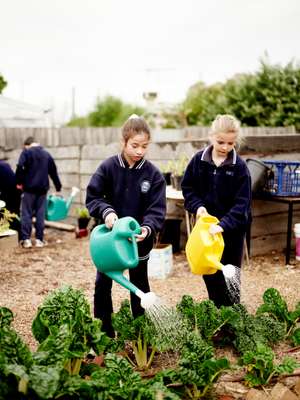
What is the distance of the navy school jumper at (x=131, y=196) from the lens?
313 centimetres

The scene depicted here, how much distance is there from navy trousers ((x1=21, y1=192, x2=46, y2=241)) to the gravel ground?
1.32 feet

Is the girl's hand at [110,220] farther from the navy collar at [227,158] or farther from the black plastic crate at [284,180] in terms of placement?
the black plastic crate at [284,180]

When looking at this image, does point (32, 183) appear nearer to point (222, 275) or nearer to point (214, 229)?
point (222, 275)

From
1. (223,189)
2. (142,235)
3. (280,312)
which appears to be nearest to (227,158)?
(223,189)

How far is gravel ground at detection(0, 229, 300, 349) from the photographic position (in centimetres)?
444

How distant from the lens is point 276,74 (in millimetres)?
12750

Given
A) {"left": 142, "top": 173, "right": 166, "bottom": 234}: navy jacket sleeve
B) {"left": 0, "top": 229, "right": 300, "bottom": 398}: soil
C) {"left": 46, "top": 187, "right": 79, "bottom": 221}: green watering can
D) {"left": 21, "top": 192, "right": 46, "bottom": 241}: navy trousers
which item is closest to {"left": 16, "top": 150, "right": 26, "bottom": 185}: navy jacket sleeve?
{"left": 21, "top": 192, "right": 46, "bottom": 241}: navy trousers

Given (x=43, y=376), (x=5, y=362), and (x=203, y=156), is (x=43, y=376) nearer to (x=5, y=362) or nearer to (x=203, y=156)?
(x=5, y=362)

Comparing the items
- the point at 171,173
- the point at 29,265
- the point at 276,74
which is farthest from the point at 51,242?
the point at 276,74

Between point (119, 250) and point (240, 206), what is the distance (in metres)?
0.98

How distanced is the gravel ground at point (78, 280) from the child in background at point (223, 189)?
2.62 feet

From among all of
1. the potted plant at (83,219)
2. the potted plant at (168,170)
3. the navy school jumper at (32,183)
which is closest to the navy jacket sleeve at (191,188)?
the potted plant at (168,170)

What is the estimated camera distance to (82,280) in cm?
535

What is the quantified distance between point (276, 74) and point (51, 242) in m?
7.52
